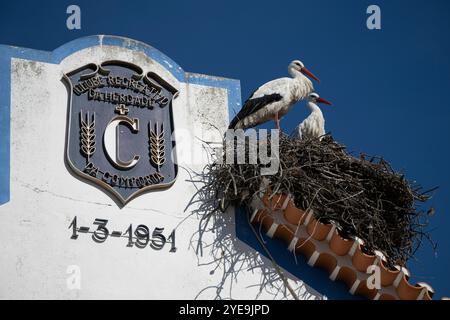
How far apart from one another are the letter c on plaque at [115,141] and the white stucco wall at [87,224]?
16.2 inches

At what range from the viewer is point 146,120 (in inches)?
591

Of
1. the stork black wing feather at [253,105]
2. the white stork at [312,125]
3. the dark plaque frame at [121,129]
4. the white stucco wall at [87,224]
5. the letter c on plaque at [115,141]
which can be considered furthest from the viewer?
the white stork at [312,125]

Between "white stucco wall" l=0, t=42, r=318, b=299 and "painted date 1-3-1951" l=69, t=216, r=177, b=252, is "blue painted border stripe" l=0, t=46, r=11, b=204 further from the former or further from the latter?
"painted date 1-3-1951" l=69, t=216, r=177, b=252

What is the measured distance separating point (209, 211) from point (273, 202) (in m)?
0.74

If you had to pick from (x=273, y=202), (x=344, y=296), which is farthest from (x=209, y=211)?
(x=344, y=296)

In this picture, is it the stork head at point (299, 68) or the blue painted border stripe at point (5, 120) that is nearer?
the blue painted border stripe at point (5, 120)

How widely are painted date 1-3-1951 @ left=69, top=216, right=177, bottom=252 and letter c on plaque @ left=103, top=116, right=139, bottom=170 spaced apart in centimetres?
75

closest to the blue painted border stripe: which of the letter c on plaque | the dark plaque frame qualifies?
the dark plaque frame

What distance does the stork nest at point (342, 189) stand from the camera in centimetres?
1486

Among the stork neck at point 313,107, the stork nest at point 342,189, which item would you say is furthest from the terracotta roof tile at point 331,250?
the stork neck at point 313,107

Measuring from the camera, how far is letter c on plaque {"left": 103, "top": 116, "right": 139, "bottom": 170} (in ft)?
47.8

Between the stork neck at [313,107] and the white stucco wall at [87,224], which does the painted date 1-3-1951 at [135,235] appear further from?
the stork neck at [313,107]

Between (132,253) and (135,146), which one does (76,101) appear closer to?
(135,146)
